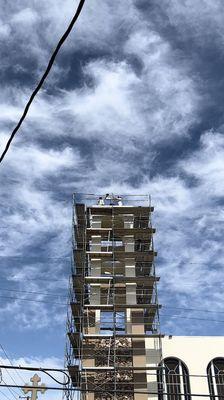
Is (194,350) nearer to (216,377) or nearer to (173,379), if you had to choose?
(216,377)

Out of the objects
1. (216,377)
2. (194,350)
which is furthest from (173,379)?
(216,377)

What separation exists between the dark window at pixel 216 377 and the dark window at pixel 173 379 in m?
1.50

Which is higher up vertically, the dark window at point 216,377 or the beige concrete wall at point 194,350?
the beige concrete wall at point 194,350

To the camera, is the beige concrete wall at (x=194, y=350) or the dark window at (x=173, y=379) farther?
the beige concrete wall at (x=194, y=350)

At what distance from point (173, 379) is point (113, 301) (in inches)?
254

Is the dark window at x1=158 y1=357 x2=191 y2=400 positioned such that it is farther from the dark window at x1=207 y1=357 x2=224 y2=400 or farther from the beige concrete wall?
the dark window at x1=207 y1=357 x2=224 y2=400

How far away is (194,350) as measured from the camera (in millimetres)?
33656

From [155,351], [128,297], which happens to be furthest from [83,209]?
[155,351]

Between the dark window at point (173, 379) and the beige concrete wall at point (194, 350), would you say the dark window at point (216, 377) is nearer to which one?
the beige concrete wall at point (194, 350)

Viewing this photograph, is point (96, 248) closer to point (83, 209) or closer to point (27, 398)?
point (83, 209)

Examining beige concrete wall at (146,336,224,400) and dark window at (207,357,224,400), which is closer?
dark window at (207,357,224,400)

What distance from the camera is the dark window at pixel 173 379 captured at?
1248 inches

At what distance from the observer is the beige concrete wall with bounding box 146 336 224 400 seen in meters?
32.9

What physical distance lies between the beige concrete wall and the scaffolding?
3.93ft
